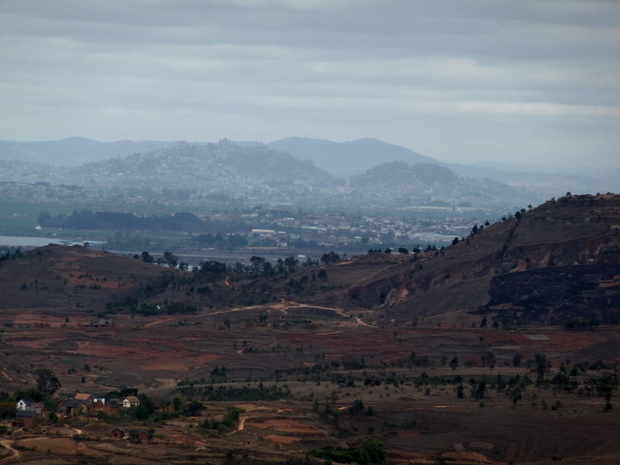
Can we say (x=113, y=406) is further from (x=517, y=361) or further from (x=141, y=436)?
(x=517, y=361)

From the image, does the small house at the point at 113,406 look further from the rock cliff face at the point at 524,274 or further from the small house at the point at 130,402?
the rock cliff face at the point at 524,274

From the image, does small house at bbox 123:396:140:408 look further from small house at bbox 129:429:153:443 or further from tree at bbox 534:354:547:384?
tree at bbox 534:354:547:384

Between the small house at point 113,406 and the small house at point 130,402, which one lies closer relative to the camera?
the small house at point 113,406

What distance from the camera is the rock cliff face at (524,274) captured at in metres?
74.9

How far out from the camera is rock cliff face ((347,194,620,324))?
246 ft

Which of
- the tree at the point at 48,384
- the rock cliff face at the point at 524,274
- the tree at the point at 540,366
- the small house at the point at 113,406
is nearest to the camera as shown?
the small house at the point at 113,406

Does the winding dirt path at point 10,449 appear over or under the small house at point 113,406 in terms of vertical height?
over

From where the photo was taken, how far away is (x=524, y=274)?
80125 millimetres

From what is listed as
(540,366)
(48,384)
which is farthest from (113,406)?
(540,366)

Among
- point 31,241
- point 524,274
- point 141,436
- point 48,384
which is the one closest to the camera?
point 141,436

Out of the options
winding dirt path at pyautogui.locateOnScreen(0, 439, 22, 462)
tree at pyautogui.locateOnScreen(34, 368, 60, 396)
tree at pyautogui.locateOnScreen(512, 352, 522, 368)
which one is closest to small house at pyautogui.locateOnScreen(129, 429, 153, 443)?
winding dirt path at pyautogui.locateOnScreen(0, 439, 22, 462)

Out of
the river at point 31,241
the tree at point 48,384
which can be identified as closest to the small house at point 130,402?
the tree at point 48,384

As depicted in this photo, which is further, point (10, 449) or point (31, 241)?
point (31, 241)

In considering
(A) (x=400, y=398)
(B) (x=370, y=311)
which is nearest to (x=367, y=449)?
(A) (x=400, y=398)
